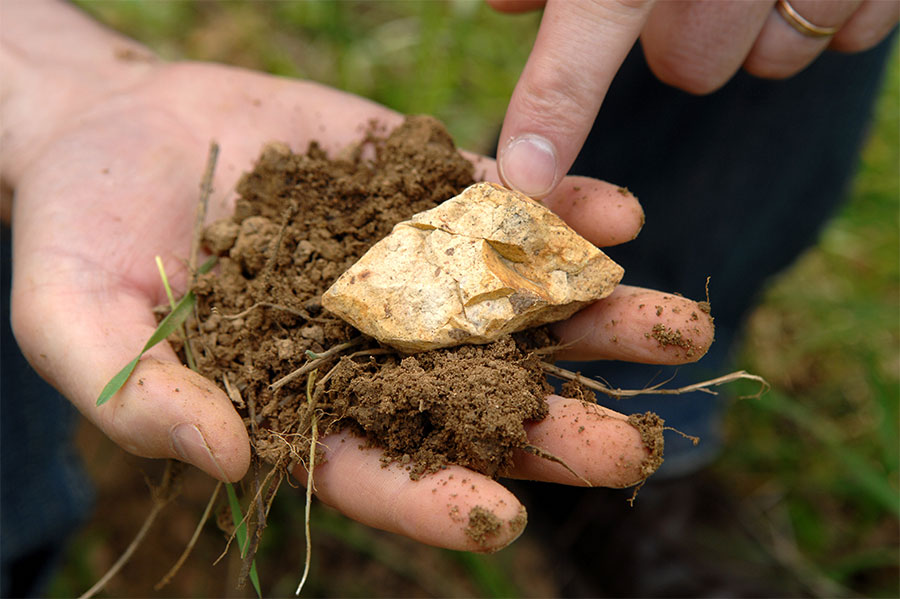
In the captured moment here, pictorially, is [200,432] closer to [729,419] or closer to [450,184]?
[450,184]

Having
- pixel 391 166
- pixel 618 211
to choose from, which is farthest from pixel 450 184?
pixel 618 211

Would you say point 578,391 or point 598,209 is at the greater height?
point 598,209

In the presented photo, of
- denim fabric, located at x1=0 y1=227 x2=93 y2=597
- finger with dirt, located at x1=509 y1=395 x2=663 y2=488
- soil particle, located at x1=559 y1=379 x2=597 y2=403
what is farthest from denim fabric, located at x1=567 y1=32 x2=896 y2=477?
denim fabric, located at x1=0 y1=227 x2=93 y2=597

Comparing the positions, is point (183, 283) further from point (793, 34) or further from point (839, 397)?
point (839, 397)

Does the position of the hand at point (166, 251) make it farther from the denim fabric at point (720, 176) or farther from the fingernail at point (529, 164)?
the denim fabric at point (720, 176)

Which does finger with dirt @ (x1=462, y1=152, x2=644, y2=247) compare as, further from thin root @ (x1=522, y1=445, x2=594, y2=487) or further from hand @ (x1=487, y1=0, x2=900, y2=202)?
thin root @ (x1=522, y1=445, x2=594, y2=487)

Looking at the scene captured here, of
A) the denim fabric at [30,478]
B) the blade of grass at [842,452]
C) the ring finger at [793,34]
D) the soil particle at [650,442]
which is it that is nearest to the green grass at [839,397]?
the blade of grass at [842,452]

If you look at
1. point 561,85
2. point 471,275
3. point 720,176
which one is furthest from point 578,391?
point 720,176
